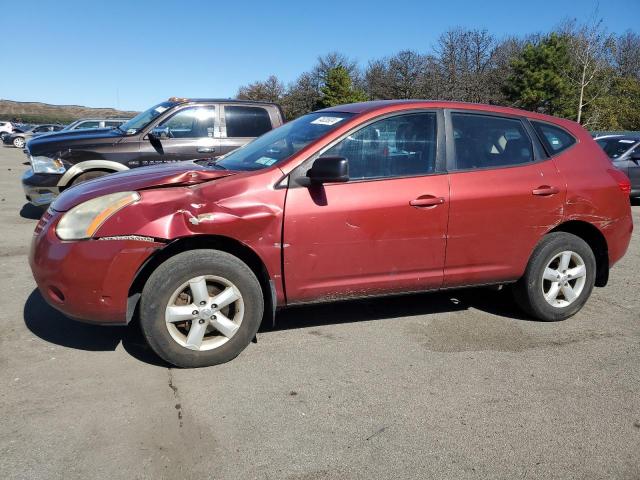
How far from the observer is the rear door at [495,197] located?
4066mm

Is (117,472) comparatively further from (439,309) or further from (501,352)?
(439,309)

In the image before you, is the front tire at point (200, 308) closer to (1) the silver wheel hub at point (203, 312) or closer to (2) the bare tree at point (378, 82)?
(1) the silver wheel hub at point (203, 312)

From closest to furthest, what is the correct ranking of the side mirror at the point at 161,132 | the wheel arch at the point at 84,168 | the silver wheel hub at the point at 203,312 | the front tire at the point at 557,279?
the silver wheel hub at the point at 203,312
the front tire at the point at 557,279
the wheel arch at the point at 84,168
the side mirror at the point at 161,132

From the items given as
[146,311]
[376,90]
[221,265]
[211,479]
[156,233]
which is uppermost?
[376,90]

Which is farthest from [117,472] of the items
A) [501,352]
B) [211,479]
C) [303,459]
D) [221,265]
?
[501,352]

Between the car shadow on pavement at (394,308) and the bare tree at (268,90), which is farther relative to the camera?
the bare tree at (268,90)

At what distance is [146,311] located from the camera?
336 cm

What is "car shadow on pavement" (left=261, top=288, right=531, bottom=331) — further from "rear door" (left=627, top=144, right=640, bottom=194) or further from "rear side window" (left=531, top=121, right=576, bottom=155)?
"rear door" (left=627, top=144, right=640, bottom=194)

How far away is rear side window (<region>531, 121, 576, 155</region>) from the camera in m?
4.48

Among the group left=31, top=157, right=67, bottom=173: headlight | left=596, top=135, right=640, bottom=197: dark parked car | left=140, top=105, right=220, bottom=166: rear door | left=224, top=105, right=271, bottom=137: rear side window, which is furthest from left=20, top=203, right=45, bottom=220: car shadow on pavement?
left=596, top=135, right=640, bottom=197: dark parked car

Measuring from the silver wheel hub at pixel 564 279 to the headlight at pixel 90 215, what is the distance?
3283mm

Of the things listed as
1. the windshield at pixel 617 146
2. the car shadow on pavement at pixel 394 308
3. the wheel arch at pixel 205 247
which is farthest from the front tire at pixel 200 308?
the windshield at pixel 617 146

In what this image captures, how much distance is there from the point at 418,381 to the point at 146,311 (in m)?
1.78

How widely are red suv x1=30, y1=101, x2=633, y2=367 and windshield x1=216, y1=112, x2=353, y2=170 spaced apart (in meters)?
0.02
